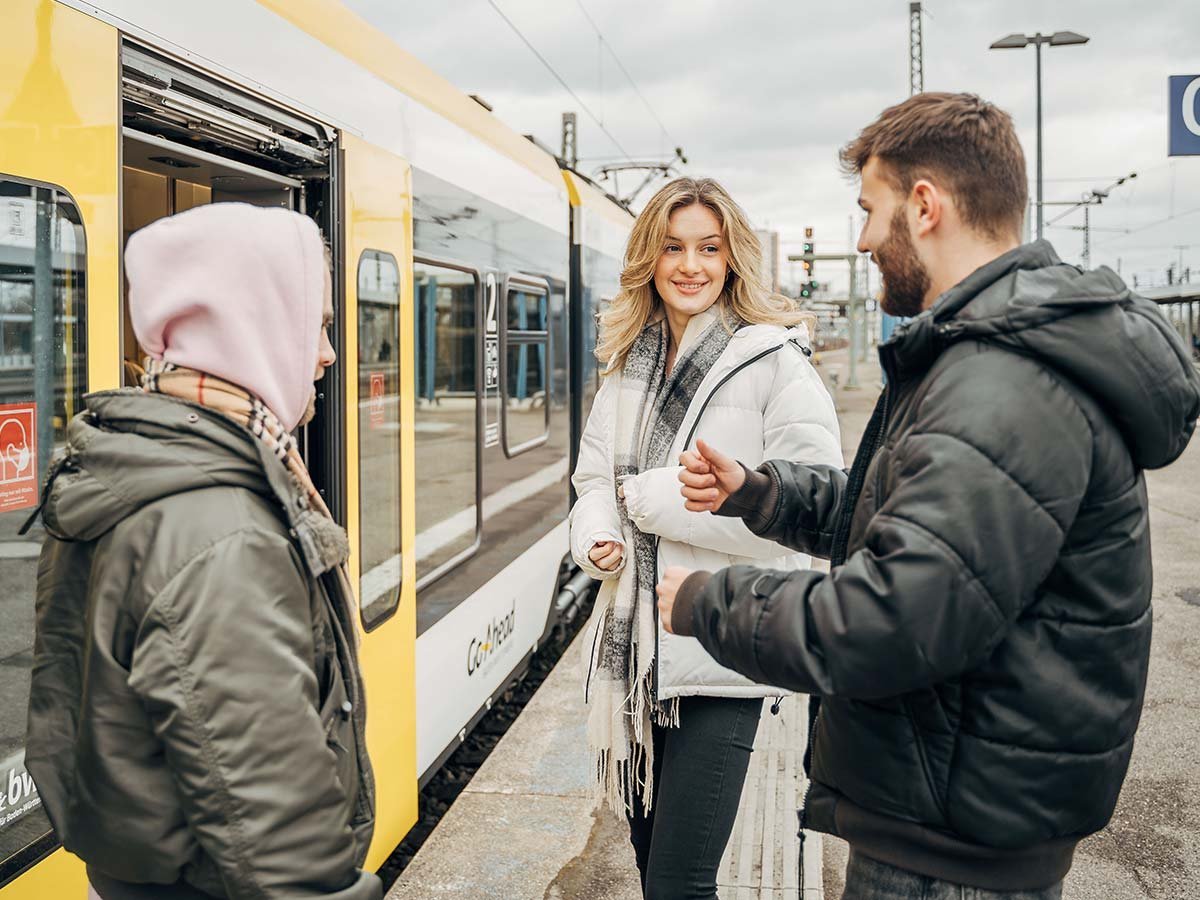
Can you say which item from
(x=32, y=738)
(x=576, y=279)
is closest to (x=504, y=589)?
(x=576, y=279)

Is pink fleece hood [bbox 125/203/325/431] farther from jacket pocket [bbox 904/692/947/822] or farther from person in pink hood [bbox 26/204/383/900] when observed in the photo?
jacket pocket [bbox 904/692/947/822]

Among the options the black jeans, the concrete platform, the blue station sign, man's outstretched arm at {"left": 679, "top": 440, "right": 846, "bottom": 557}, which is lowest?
the concrete platform

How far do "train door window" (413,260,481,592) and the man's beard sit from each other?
96.8 inches

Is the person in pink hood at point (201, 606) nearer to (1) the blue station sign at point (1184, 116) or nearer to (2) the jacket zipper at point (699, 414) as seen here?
(2) the jacket zipper at point (699, 414)

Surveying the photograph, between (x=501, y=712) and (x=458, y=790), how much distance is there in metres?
1.08

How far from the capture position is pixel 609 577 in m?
2.73

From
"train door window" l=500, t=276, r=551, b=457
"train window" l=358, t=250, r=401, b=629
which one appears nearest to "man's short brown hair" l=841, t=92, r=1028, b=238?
"train window" l=358, t=250, r=401, b=629

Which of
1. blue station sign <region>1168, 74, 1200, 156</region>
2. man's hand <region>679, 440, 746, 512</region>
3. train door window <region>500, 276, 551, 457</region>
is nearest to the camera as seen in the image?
man's hand <region>679, 440, 746, 512</region>

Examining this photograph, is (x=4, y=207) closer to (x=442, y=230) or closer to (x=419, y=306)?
(x=419, y=306)

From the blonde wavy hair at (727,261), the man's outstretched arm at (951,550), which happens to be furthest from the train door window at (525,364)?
the man's outstretched arm at (951,550)

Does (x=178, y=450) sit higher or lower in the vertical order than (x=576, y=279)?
lower

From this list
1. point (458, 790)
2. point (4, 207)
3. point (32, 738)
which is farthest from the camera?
point (458, 790)

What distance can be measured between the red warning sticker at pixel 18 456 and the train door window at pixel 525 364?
3368 mm

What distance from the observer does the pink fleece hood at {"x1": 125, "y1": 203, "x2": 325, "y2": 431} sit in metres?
1.62
